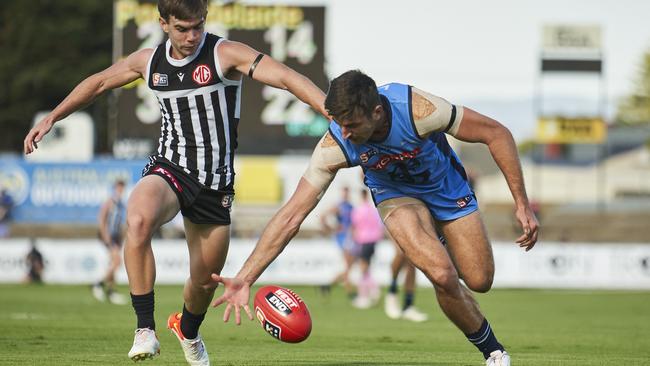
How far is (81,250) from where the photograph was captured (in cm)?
2922

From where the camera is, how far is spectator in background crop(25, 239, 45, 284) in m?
28.8

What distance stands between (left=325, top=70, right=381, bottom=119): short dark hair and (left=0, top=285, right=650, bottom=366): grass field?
3.14 m

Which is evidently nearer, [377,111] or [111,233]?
[377,111]

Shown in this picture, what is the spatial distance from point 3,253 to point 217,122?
2180 centimetres

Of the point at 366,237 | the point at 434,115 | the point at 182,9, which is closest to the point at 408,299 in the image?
the point at 366,237

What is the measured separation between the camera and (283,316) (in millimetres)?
7770

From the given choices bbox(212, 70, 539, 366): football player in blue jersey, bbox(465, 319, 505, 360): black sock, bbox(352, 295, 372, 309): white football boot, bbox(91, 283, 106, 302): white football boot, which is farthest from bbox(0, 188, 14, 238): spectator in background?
bbox(465, 319, 505, 360): black sock

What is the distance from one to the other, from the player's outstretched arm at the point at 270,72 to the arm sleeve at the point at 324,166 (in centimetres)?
34

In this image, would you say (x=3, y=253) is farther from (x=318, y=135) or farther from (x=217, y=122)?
(x=217, y=122)

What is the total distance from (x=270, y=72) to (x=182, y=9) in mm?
760

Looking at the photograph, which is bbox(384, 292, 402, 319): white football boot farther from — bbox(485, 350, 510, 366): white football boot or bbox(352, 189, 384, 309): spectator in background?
bbox(485, 350, 510, 366): white football boot

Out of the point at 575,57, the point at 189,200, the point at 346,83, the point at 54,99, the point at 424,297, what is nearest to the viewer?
the point at 346,83

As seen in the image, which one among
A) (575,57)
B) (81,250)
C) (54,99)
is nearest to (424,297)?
(81,250)

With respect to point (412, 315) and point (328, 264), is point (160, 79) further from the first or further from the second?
point (328, 264)
